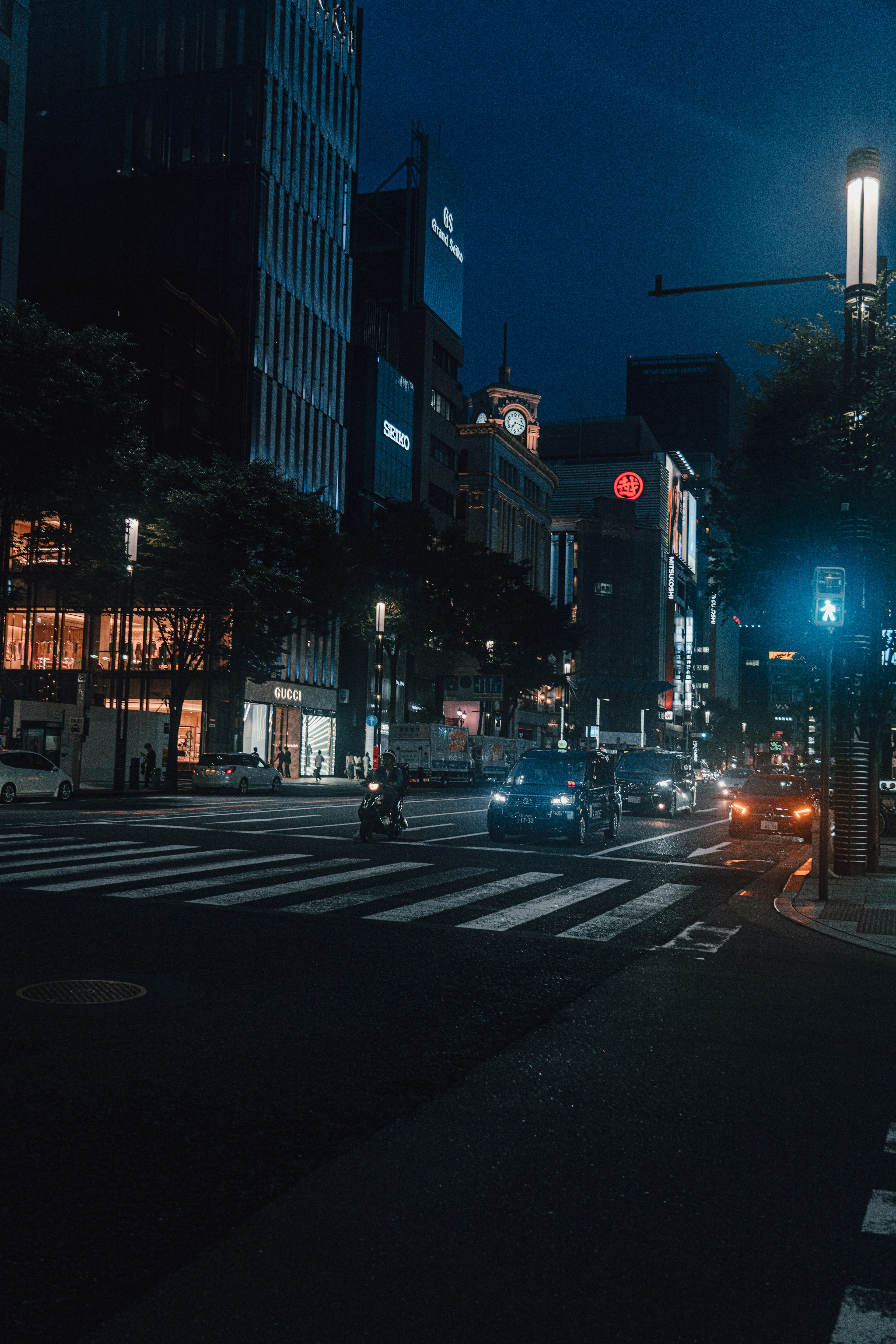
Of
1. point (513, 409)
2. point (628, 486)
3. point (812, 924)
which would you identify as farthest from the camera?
point (628, 486)

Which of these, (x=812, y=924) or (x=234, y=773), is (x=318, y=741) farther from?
(x=812, y=924)

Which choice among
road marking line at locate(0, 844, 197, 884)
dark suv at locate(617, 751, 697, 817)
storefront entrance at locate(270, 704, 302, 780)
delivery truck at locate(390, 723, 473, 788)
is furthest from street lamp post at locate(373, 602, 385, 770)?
road marking line at locate(0, 844, 197, 884)

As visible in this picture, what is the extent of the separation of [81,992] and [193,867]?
320 inches

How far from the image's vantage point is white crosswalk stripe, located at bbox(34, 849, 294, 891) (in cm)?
1305

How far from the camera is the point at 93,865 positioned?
15281mm

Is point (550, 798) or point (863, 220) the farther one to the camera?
point (550, 798)

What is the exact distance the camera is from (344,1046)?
21.2 feet

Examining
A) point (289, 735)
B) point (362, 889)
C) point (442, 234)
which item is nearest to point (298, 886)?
point (362, 889)

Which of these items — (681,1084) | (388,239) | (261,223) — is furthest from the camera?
(388,239)

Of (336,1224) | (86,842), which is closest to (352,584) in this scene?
(86,842)

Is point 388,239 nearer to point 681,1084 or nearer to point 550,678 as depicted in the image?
point 550,678

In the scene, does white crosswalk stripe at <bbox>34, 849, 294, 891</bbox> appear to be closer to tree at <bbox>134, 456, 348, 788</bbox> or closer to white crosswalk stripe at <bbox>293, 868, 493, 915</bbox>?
white crosswalk stripe at <bbox>293, 868, 493, 915</bbox>

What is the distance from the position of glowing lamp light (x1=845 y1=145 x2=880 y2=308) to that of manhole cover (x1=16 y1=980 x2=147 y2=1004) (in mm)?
13376

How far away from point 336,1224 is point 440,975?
15.4 feet
